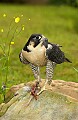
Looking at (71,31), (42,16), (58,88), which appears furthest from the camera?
(42,16)

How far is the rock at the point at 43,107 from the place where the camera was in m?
4.77

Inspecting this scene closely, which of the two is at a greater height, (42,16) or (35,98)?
(35,98)

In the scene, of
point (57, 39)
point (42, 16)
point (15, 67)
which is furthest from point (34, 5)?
point (15, 67)

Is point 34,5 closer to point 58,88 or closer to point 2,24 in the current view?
point 2,24

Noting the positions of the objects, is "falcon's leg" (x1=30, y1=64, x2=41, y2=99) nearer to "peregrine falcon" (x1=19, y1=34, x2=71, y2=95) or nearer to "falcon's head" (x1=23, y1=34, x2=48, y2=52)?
"peregrine falcon" (x1=19, y1=34, x2=71, y2=95)

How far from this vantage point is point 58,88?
5.45 m

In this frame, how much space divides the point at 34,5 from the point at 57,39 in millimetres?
10703

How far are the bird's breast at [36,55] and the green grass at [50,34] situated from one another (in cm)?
79

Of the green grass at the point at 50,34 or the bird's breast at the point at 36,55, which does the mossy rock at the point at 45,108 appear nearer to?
the bird's breast at the point at 36,55

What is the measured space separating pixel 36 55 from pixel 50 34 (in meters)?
9.28

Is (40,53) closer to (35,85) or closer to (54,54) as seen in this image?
(54,54)

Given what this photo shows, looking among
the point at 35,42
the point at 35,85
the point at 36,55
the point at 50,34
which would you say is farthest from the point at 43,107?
the point at 50,34

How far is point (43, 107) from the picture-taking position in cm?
488

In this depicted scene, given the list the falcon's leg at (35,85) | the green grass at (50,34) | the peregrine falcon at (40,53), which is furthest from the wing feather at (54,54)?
the green grass at (50,34)
